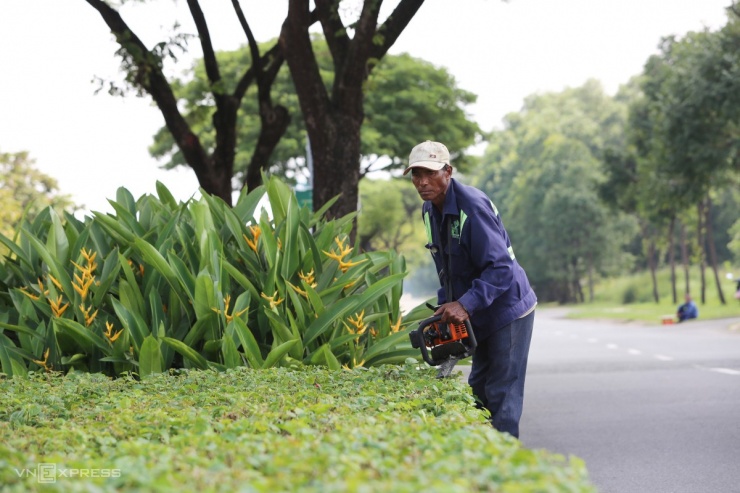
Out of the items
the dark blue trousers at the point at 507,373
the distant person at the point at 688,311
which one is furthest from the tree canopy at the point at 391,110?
the dark blue trousers at the point at 507,373

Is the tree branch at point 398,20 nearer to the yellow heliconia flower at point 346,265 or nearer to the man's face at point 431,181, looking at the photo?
the yellow heliconia flower at point 346,265

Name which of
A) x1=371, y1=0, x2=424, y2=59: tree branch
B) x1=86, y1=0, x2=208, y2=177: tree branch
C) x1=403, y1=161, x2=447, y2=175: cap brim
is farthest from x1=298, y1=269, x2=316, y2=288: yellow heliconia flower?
x1=86, y1=0, x2=208, y2=177: tree branch

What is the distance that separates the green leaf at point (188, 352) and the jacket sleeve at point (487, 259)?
1.87 m

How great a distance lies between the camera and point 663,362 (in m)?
16.5

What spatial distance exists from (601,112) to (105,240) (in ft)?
261

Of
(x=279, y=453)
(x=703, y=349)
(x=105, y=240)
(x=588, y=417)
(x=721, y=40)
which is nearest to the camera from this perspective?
(x=279, y=453)

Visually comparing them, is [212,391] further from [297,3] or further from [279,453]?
[297,3]

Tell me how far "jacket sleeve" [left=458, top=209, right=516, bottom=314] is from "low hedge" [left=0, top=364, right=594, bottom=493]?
0.52 m

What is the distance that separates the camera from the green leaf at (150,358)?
6.40 metres

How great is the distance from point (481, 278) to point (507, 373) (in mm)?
625

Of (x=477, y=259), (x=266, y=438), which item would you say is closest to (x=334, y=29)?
(x=477, y=259)

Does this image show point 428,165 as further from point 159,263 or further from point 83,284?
point 83,284

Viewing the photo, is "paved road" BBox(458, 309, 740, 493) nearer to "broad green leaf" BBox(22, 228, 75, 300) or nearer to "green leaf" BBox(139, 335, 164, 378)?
"green leaf" BBox(139, 335, 164, 378)

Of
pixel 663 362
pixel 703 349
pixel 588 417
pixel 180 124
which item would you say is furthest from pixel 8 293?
pixel 703 349
